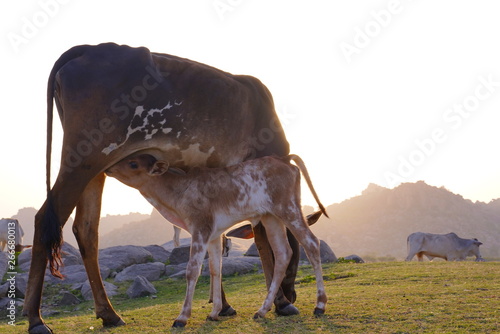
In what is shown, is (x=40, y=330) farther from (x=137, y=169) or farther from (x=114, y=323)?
(x=137, y=169)

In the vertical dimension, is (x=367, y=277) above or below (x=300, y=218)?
below

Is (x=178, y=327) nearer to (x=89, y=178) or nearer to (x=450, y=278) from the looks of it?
(x=89, y=178)

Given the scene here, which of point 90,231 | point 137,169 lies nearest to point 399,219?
point 137,169

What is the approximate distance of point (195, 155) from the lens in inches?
343

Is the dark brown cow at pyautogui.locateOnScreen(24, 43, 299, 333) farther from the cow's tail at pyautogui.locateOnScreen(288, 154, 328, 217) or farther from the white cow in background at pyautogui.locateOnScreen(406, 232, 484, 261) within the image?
the white cow in background at pyautogui.locateOnScreen(406, 232, 484, 261)

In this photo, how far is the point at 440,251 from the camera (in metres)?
28.4

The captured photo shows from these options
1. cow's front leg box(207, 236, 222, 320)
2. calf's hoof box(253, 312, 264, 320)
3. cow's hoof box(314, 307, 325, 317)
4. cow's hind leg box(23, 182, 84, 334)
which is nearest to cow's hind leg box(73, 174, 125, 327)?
cow's hind leg box(23, 182, 84, 334)

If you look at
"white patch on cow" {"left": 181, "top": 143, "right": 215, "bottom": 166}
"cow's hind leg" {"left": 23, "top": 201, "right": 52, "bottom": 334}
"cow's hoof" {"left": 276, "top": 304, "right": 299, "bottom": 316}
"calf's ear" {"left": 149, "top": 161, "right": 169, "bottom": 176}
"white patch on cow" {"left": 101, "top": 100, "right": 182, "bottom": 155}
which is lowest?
"cow's hoof" {"left": 276, "top": 304, "right": 299, "bottom": 316}

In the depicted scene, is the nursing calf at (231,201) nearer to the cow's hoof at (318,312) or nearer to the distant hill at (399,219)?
the cow's hoof at (318,312)

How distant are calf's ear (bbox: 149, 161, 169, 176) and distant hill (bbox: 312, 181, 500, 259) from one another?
232 feet

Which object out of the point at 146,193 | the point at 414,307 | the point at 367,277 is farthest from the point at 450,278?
the point at 146,193

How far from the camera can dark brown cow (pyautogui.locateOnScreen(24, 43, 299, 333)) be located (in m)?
7.71

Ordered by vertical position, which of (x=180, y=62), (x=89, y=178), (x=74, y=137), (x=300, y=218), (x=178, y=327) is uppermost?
(x=180, y=62)

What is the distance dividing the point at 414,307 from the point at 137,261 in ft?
49.7
